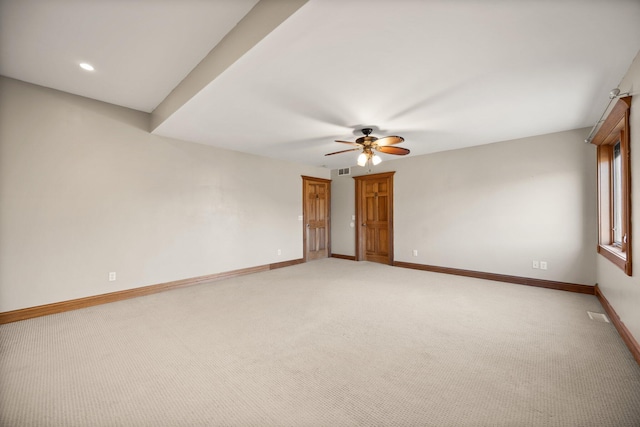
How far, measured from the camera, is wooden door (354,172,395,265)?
6.17 meters

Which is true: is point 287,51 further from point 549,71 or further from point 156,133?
point 156,133

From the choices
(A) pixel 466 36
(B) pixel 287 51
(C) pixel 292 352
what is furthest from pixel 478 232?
(B) pixel 287 51

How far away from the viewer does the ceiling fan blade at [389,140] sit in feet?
11.4

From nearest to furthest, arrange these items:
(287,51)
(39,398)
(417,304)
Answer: (39,398)
(287,51)
(417,304)

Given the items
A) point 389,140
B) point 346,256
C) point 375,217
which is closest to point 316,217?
point 346,256

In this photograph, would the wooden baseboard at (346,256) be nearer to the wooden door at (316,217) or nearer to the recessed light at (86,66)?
the wooden door at (316,217)

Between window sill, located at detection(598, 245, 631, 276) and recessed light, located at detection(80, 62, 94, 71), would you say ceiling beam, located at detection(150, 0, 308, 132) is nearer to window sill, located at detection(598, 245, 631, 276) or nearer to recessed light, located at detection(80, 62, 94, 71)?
recessed light, located at detection(80, 62, 94, 71)

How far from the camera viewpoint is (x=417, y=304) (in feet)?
11.5

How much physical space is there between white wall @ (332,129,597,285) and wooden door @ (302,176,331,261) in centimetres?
196

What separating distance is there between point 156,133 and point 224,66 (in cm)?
249

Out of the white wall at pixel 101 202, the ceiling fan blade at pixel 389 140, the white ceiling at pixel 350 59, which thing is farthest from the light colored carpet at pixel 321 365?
the white ceiling at pixel 350 59

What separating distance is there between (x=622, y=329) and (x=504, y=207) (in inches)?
96.0

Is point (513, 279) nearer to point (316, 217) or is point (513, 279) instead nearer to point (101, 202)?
point (316, 217)

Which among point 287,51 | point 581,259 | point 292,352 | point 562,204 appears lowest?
point 292,352
